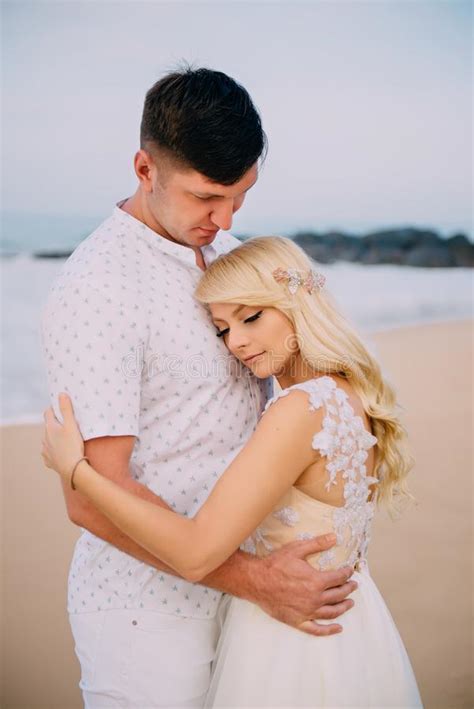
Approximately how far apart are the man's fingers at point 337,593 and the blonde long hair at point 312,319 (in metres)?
0.35

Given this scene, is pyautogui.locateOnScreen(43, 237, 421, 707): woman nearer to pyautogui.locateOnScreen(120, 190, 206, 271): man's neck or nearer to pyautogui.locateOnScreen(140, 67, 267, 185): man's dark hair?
pyautogui.locateOnScreen(120, 190, 206, 271): man's neck

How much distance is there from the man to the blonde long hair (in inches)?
4.2

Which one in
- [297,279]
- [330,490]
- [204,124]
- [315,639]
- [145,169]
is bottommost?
[315,639]

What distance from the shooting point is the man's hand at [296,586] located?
2.12 m

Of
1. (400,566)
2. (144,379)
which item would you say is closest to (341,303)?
(400,566)

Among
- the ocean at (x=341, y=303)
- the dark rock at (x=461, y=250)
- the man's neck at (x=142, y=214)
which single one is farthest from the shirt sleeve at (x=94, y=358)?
the dark rock at (x=461, y=250)

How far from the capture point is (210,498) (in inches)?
76.8

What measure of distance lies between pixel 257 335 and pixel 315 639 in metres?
0.84

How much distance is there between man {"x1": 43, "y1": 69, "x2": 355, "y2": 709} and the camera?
2084 mm

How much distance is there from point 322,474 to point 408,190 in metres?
16.0

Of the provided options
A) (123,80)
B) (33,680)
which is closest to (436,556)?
(33,680)

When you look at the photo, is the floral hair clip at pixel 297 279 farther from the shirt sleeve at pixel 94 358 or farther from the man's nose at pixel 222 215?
the shirt sleeve at pixel 94 358

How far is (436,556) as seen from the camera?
195 inches

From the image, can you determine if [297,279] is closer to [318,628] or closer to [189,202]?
[189,202]
